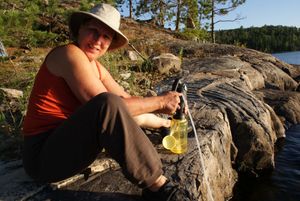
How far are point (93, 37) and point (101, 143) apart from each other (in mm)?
890

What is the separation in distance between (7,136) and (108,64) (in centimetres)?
258

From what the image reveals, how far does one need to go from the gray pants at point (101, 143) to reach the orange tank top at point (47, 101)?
13 centimetres

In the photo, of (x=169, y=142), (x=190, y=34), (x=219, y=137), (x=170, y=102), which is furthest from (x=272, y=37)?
(x=170, y=102)

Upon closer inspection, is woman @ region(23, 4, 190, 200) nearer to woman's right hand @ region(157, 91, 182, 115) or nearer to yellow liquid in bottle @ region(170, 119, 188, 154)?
woman's right hand @ region(157, 91, 182, 115)

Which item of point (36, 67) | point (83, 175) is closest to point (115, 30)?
point (83, 175)

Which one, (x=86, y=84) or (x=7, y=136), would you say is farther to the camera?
(x=7, y=136)

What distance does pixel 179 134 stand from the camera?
10.4 feet

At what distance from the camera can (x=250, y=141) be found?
15.3ft

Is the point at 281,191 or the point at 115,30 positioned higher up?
the point at 115,30

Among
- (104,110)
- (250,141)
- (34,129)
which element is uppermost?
(104,110)

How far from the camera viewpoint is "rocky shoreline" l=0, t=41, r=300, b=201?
291 cm

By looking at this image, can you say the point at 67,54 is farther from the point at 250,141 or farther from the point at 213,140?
the point at 250,141

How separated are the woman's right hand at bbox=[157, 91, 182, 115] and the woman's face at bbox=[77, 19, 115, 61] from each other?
0.65 metres

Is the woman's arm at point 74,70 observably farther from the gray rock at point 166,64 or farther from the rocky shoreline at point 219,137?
the gray rock at point 166,64
